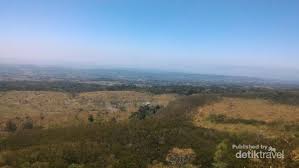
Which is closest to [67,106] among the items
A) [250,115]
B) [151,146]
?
[250,115]

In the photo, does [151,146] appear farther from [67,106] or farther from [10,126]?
[67,106]

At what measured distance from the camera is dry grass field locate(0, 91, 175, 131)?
104125mm

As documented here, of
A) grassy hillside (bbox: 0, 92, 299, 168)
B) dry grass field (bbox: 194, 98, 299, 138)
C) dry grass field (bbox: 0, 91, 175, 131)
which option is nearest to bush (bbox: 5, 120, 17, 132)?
dry grass field (bbox: 0, 91, 175, 131)

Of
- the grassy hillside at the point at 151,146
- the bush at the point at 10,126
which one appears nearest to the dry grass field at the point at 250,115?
the grassy hillside at the point at 151,146

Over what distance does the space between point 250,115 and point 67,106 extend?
8392 centimetres

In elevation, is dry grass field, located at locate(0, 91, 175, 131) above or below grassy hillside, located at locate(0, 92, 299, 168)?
below

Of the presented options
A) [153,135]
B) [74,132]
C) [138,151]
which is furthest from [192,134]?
[74,132]

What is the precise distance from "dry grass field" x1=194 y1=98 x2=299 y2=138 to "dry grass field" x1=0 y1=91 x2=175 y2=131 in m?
31.5

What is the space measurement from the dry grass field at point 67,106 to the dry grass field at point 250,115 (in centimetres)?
3145

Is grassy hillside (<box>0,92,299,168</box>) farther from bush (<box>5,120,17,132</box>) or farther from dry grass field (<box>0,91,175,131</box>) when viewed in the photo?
dry grass field (<box>0,91,175,131</box>)

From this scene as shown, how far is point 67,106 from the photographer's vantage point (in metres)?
140

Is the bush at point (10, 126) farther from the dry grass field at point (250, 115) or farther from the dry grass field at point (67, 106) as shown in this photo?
the dry grass field at point (250, 115)

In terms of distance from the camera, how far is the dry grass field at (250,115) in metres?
65.7

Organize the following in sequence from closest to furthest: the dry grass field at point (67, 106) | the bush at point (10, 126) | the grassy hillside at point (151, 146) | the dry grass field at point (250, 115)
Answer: the grassy hillside at point (151, 146) → the dry grass field at point (250, 115) → the bush at point (10, 126) → the dry grass field at point (67, 106)
